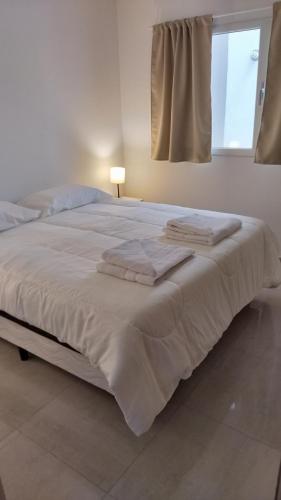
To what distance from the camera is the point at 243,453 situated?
58.4 inches

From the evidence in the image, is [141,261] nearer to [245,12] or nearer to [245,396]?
[245,396]

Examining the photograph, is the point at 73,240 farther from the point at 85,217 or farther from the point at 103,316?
the point at 103,316

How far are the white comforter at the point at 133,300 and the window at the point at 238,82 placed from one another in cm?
Result: 132

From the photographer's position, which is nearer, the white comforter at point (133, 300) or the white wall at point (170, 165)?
the white comforter at point (133, 300)

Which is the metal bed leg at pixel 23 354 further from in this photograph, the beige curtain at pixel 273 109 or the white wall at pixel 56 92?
the beige curtain at pixel 273 109

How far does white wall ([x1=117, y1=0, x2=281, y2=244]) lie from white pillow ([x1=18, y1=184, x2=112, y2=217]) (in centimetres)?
102

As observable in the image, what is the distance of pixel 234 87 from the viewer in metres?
3.30

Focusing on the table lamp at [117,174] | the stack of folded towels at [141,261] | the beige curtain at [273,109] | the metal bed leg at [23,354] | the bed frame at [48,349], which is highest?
the beige curtain at [273,109]

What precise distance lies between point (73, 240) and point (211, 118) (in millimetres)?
1998

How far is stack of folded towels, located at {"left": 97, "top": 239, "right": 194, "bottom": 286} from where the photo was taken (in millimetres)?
1634

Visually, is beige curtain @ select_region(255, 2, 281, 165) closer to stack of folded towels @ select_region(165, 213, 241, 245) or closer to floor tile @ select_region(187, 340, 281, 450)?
stack of folded towels @ select_region(165, 213, 241, 245)

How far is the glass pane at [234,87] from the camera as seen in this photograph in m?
3.13

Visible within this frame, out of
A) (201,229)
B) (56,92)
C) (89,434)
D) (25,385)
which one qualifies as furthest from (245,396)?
(56,92)

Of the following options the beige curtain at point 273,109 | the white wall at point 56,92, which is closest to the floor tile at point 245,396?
the beige curtain at point 273,109
